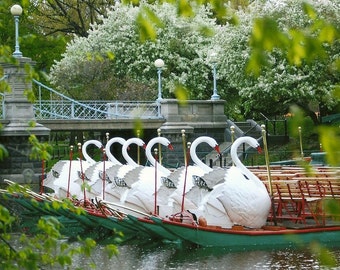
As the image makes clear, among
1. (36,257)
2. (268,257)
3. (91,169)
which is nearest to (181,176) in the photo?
(268,257)

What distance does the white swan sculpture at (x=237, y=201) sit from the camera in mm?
19641

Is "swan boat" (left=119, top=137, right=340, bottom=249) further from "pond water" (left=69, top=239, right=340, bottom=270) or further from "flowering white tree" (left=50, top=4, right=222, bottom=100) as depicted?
"flowering white tree" (left=50, top=4, right=222, bottom=100)

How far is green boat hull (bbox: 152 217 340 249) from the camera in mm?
19562

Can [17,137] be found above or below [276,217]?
above

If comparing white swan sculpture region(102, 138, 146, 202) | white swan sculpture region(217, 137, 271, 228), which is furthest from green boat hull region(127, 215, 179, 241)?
white swan sculpture region(102, 138, 146, 202)

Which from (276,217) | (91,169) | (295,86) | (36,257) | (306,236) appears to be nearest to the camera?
(36,257)

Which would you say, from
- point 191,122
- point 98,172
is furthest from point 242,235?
point 191,122

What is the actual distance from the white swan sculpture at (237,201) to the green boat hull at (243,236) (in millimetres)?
383

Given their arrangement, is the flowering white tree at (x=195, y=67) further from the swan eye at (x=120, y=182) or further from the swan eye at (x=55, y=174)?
the swan eye at (x=120, y=182)

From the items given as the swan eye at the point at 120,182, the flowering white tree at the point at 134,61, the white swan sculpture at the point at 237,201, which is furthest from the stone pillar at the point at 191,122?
the white swan sculpture at the point at 237,201

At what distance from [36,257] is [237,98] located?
1487 inches

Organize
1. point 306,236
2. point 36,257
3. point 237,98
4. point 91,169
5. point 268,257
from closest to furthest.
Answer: point 36,257 < point 268,257 < point 306,236 < point 91,169 < point 237,98

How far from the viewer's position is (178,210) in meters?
22.2

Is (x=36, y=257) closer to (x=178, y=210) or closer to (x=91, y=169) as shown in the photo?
(x=178, y=210)
